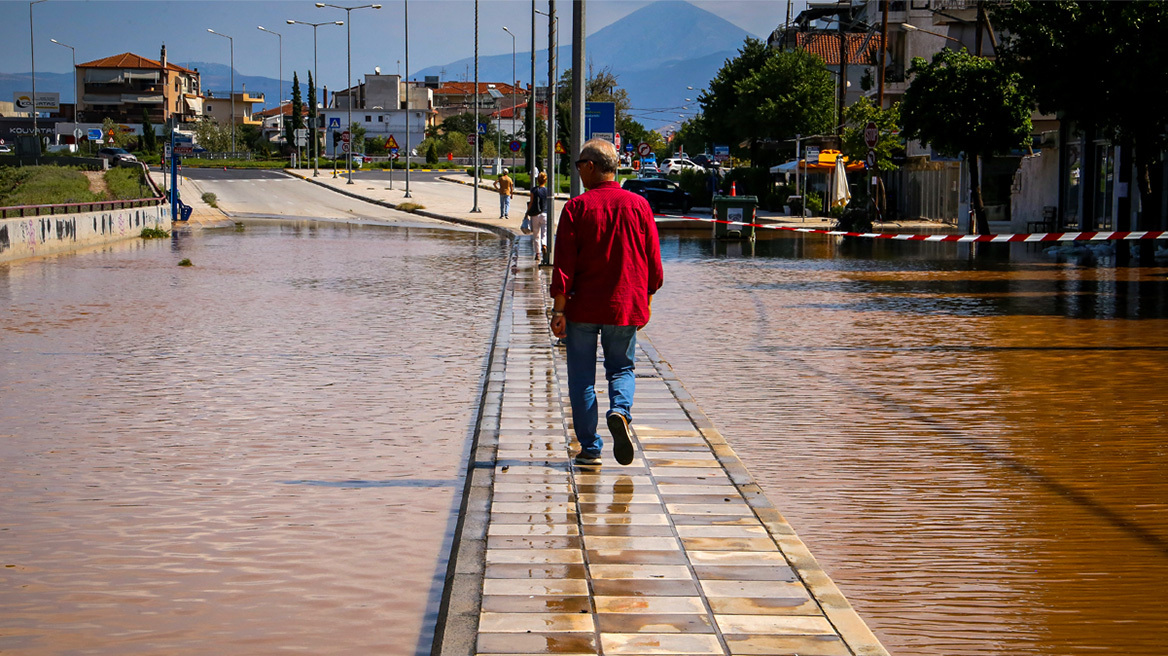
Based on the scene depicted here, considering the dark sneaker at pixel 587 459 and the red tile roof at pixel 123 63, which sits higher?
the red tile roof at pixel 123 63

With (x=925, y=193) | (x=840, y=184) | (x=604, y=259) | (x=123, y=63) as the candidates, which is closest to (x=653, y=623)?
(x=604, y=259)

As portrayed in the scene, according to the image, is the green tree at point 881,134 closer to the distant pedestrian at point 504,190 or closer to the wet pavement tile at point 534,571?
the distant pedestrian at point 504,190

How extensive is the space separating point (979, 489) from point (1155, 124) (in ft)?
58.2

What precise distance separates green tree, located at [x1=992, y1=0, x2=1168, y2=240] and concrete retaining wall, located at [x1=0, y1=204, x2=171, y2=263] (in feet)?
63.5

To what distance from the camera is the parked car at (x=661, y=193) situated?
5034cm

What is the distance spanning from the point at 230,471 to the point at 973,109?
95.1 ft

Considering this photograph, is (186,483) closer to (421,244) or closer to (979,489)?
(979,489)

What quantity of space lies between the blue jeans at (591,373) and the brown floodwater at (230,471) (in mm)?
781

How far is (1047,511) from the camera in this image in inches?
251

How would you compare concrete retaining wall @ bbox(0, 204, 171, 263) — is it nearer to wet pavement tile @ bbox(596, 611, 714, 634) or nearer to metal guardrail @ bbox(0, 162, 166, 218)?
metal guardrail @ bbox(0, 162, 166, 218)

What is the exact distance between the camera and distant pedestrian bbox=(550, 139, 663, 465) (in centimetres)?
691

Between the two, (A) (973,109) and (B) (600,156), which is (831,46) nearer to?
(A) (973,109)

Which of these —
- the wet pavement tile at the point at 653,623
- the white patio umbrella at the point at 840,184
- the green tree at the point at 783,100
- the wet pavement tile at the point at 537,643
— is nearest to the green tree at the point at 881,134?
the white patio umbrella at the point at 840,184

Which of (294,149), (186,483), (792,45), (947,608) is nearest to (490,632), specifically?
(947,608)
